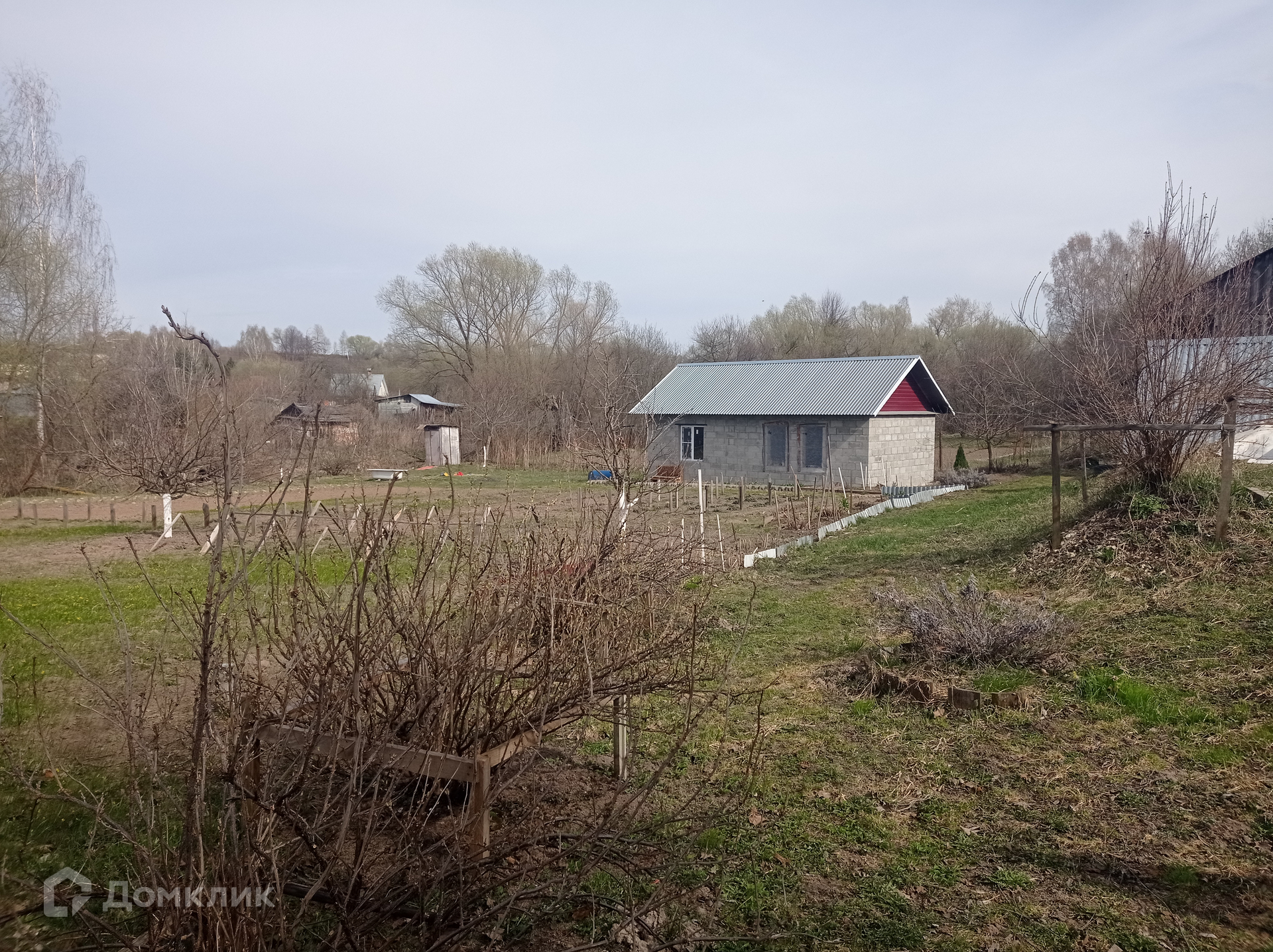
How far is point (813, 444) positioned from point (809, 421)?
0.67 metres

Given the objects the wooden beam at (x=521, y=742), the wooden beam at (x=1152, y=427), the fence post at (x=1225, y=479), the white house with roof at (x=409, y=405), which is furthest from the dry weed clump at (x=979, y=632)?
the white house with roof at (x=409, y=405)

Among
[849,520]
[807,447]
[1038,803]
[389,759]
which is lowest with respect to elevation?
[1038,803]

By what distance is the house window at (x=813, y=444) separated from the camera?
24000 millimetres

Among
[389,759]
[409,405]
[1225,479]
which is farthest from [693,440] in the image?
[389,759]

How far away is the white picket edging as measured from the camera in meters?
12.3

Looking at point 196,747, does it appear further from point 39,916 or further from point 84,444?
point 84,444

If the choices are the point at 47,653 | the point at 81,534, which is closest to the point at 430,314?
the point at 81,534

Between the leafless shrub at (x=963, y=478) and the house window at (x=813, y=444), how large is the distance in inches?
148

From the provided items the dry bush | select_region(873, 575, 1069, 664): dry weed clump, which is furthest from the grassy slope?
the dry bush

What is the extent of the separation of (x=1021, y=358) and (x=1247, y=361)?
26.1m

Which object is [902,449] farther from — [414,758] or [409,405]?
[409,405]

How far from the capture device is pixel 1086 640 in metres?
7.28

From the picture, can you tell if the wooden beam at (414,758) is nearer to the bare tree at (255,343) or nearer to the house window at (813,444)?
the house window at (813,444)

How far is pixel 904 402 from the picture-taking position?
80.2 ft
